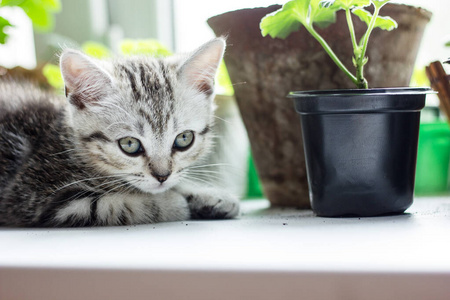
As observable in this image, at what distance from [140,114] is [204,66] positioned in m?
0.20

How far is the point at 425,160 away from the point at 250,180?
1.91 ft

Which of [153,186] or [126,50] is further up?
[126,50]

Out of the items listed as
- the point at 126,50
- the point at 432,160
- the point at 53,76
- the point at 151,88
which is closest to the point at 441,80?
the point at 432,160

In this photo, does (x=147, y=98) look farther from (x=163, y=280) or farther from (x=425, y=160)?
(x=425, y=160)

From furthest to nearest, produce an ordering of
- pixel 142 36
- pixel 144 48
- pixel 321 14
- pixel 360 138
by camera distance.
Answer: pixel 142 36, pixel 144 48, pixel 321 14, pixel 360 138

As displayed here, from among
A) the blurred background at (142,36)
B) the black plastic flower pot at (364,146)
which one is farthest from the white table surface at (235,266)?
the blurred background at (142,36)

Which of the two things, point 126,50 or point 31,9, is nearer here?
point 31,9

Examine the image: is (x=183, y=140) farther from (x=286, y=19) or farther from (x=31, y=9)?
(x=31, y=9)

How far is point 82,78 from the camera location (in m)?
0.99

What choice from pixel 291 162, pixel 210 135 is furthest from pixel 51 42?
pixel 291 162

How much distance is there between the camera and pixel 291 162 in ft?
3.92

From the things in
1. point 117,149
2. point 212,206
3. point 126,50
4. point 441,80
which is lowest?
point 212,206

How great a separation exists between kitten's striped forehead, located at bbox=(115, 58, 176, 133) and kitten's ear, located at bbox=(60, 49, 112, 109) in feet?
0.16

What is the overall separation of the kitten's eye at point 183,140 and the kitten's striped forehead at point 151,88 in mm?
A: 58
